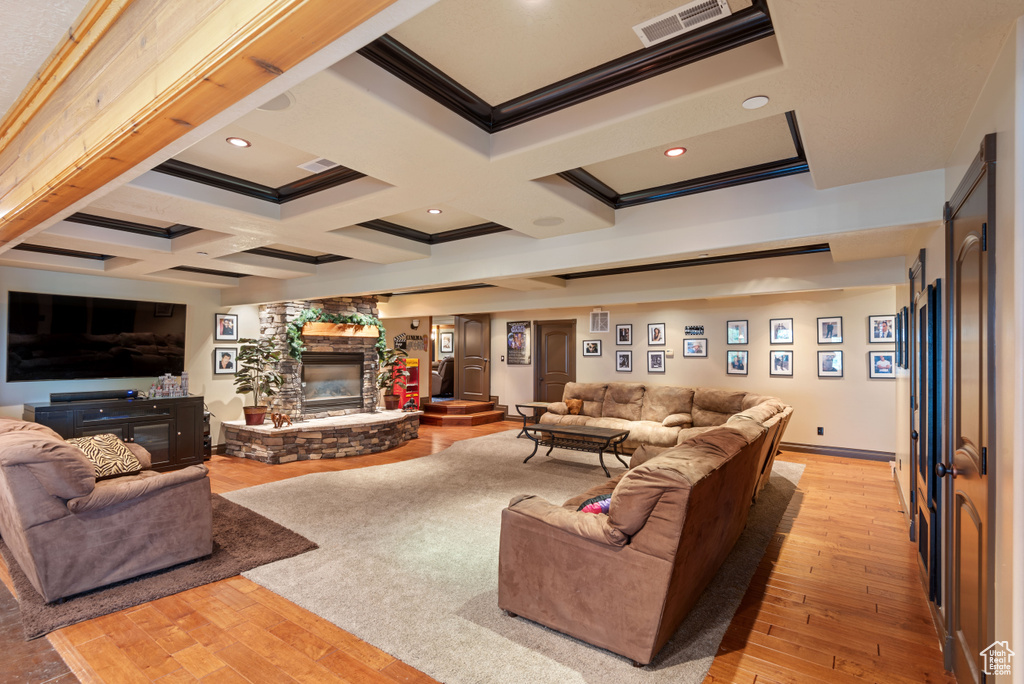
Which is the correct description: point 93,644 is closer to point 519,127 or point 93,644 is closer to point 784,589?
point 519,127

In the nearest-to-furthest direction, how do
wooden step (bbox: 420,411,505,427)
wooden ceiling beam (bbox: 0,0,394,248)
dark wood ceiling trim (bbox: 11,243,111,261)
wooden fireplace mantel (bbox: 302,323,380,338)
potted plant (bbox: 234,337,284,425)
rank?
wooden ceiling beam (bbox: 0,0,394,248)
dark wood ceiling trim (bbox: 11,243,111,261)
potted plant (bbox: 234,337,284,425)
wooden fireplace mantel (bbox: 302,323,380,338)
wooden step (bbox: 420,411,505,427)

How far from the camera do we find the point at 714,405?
21.7 feet

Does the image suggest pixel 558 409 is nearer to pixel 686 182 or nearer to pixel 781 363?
pixel 781 363

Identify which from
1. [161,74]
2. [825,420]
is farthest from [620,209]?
[825,420]

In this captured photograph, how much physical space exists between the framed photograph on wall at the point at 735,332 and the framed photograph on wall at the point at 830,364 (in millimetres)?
987

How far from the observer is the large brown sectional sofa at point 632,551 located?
2.06 meters

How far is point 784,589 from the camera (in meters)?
2.88

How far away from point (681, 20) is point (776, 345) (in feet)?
20.5

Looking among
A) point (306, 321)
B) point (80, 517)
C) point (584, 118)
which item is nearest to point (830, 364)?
point (584, 118)

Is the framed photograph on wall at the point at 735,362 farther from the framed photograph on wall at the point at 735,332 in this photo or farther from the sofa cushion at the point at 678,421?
the sofa cushion at the point at 678,421

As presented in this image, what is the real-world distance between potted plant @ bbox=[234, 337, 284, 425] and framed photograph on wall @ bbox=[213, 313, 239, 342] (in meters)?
0.20

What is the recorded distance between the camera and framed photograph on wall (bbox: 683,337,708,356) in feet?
24.7

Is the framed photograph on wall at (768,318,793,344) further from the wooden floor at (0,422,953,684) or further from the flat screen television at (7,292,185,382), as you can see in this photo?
the flat screen television at (7,292,185,382)

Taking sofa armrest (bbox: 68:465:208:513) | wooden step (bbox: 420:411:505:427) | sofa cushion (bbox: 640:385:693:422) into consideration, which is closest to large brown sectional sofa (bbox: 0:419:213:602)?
sofa armrest (bbox: 68:465:208:513)
